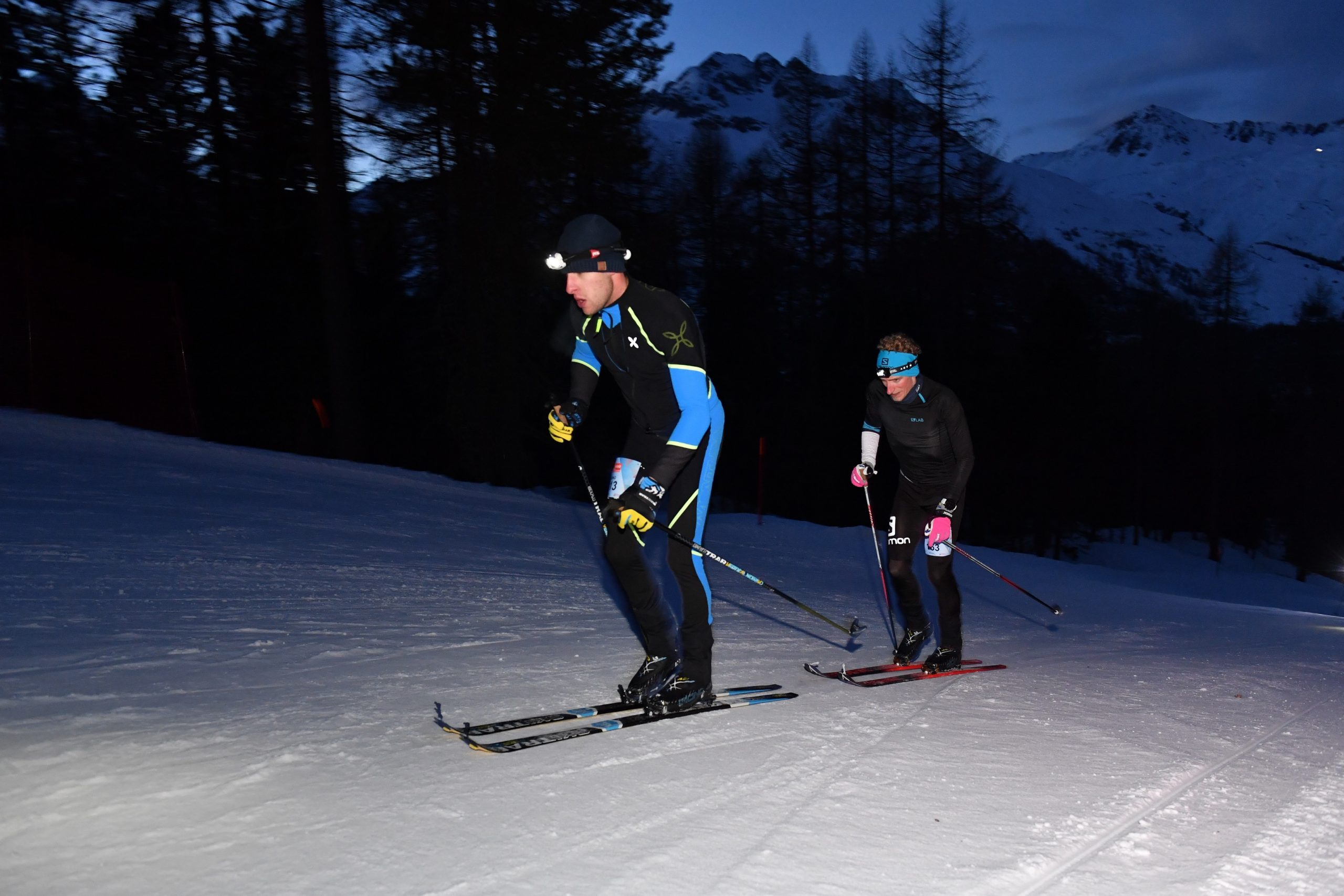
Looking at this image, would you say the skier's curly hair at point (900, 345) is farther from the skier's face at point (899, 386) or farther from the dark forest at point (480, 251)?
the dark forest at point (480, 251)

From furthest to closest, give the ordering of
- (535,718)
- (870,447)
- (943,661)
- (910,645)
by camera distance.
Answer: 1. (870,447)
2. (910,645)
3. (943,661)
4. (535,718)

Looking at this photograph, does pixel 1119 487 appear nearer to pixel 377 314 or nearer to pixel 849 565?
pixel 377 314

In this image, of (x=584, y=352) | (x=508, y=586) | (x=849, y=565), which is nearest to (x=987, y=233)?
(x=849, y=565)

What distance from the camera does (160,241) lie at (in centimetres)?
2180

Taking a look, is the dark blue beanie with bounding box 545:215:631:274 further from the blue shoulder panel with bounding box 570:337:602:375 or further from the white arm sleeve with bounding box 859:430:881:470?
the white arm sleeve with bounding box 859:430:881:470

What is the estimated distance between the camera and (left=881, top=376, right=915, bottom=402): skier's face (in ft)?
18.8

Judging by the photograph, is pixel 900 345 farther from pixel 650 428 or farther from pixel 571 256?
pixel 571 256

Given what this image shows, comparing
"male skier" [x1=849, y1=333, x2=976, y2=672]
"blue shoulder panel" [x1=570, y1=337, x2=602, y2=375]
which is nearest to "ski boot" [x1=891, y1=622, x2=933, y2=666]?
"male skier" [x1=849, y1=333, x2=976, y2=672]

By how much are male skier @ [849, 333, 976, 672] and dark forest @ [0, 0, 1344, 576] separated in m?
11.6

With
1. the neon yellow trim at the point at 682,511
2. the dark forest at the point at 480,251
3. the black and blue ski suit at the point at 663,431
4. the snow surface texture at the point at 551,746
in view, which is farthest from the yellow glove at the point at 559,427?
the dark forest at the point at 480,251

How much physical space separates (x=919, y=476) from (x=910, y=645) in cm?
102

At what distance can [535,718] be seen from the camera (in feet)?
13.6

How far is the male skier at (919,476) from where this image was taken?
5.75m

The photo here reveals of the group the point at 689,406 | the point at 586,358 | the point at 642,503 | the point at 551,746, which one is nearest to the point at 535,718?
the point at 551,746
